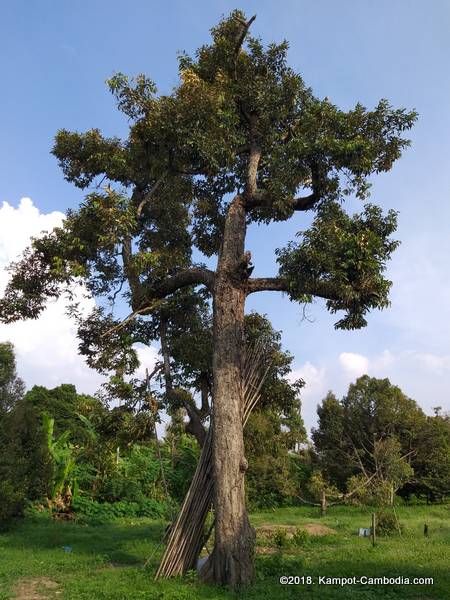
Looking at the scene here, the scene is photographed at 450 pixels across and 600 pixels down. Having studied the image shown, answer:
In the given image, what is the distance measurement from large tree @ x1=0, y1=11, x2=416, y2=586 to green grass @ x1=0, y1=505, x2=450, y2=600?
911mm

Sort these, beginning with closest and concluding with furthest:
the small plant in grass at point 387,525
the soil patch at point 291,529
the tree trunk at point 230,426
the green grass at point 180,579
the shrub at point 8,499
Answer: the green grass at point 180,579 < the tree trunk at point 230,426 < the shrub at point 8,499 < the soil patch at point 291,529 < the small plant in grass at point 387,525

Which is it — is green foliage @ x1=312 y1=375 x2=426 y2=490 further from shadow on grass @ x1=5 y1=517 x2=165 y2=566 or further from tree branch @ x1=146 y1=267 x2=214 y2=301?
tree branch @ x1=146 y1=267 x2=214 y2=301

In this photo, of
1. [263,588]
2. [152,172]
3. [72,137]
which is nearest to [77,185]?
[72,137]

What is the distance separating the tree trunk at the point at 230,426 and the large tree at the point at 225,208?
2 cm

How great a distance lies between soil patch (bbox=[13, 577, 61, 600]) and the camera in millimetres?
7113

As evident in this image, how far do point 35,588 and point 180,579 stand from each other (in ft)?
6.94

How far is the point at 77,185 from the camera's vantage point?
1045 centimetres

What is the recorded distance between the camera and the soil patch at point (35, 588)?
7.11 metres

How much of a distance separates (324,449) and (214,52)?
2157 cm

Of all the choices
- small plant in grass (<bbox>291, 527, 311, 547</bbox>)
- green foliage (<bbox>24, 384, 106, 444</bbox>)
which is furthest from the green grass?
green foliage (<bbox>24, 384, 106, 444</bbox>)

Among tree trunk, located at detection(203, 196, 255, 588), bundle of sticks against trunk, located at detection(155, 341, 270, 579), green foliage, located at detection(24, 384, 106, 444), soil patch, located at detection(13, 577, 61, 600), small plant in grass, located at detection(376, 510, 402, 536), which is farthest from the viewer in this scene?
green foliage, located at detection(24, 384, 106, 444)

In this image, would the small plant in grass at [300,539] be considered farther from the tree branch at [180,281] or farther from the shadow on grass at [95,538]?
the tree branch at [180,281]

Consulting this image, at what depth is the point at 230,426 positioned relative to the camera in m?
7.89

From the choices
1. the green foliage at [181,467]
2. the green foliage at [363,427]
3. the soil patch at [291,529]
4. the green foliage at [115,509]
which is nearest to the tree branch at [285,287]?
the soil patch at [291,529]
